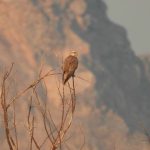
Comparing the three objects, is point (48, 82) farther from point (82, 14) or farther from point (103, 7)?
point (103, 7)

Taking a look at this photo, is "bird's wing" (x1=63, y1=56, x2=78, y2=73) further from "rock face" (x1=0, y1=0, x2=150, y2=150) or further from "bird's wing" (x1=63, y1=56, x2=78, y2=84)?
"rock face" (x1=0, y1=0, x2=150, y2=150)

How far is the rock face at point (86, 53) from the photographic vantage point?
2817 inches

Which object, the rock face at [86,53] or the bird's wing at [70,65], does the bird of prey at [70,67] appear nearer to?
the bird's wing at [70,65]

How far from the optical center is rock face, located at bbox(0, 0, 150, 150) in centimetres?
7156

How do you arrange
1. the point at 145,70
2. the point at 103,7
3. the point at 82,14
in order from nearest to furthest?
the point at 82,14 → the point at 103,7 → the point at 145,70

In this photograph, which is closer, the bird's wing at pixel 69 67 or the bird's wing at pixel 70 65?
the bird's wing at pixel 69 67

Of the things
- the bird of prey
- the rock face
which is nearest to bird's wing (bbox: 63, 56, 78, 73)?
the bird of prey

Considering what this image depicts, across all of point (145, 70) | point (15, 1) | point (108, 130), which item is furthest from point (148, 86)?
point (15, 1)

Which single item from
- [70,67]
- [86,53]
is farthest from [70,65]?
[86,53]

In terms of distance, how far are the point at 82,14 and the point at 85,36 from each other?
329 cm

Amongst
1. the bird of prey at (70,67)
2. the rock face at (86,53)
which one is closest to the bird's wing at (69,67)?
the bird of prey at (70,67)

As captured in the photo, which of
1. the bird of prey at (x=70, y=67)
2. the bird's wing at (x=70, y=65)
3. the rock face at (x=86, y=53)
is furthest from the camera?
the rock face at (x=86, y=53)

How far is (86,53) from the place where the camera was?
75812 mm

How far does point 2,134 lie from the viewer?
6384 centimetres
